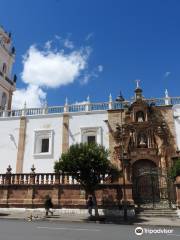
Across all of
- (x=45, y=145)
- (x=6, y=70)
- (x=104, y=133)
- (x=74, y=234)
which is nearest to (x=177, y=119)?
(x=104, y=133)

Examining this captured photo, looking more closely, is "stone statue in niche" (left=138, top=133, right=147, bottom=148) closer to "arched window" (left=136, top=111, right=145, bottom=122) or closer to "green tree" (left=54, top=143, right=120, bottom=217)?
"arched window" (left=136, top=111, right=145, bottom=122)

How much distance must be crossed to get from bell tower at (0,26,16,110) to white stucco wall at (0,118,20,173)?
4.02 metres

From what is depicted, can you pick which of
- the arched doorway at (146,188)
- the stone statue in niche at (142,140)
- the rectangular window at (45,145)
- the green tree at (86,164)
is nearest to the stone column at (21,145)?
the rectangular window at (45,145)

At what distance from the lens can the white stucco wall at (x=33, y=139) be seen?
28.0 metres

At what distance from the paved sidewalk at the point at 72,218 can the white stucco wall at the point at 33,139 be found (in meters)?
7.04

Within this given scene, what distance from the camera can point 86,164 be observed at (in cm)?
1822

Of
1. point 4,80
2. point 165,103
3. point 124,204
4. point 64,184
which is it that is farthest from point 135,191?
point 4,80

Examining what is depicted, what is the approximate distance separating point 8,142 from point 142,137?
517 inches

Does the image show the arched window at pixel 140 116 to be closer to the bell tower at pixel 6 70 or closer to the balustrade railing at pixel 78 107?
the balustrade railing at pixel 78 107

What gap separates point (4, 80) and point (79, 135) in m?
12.8

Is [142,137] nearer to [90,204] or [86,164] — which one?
[90,204]

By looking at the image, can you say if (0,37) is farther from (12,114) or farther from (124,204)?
(124,204)

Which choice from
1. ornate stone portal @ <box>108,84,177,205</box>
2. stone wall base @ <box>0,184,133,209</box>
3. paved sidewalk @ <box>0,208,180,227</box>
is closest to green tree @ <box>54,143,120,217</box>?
paved sidewalk @ <box>0,208,180,227</box>

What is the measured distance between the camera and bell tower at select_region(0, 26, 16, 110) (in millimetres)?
35037
